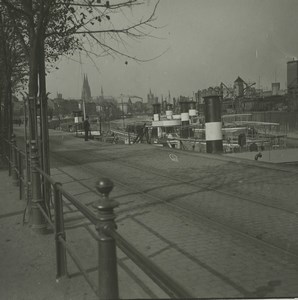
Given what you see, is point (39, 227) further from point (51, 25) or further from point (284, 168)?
point (284, 168)

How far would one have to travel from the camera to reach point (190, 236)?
552 cm

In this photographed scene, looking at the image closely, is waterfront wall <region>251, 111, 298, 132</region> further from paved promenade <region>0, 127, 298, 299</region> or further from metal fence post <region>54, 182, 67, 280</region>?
metal fence post <region>54, 182, 67, 280</region>

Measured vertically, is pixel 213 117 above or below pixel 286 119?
above

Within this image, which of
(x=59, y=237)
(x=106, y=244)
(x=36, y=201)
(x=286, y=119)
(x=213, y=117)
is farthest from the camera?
(x=286, y=119)

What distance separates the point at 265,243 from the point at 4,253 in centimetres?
309

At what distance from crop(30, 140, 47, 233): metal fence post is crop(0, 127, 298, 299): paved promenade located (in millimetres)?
171

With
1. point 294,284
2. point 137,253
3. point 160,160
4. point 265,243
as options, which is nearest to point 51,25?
point 160,160

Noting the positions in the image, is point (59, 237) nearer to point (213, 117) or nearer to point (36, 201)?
point (36, 201)

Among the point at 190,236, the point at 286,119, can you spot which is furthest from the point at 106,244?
the point at 286,119

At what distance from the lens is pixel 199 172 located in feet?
35.5

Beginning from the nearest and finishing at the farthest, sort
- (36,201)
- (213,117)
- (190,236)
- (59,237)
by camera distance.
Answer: (59,237) < (190,236) < (36,201) < (213,117)

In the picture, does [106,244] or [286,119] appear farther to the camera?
[286,119]

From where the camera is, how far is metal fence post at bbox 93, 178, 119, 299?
2.48 meters

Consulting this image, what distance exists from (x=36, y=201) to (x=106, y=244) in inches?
157
